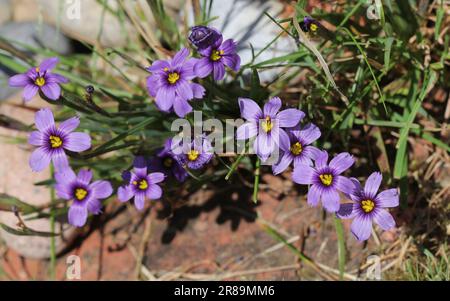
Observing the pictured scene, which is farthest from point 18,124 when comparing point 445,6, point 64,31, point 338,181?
point 445,6

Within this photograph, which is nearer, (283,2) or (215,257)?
(215,257)

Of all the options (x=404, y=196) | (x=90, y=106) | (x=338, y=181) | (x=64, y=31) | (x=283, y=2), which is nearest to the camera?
(x=338, y=181)

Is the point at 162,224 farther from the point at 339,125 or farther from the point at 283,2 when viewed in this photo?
the point at 283,2

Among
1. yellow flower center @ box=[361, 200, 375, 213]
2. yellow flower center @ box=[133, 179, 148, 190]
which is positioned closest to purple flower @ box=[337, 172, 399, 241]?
yellow flower center @ box=[361, 200, 375, 213]

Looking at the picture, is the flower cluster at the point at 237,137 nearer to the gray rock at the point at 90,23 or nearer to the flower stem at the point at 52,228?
the flower stem at the point at 52,228

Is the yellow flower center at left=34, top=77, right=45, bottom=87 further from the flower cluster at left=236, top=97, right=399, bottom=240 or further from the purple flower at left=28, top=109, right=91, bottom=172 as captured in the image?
the flower cluster at left=236, top=97, right=399, bottom=240

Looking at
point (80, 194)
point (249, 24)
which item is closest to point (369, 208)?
point (80, 194)
